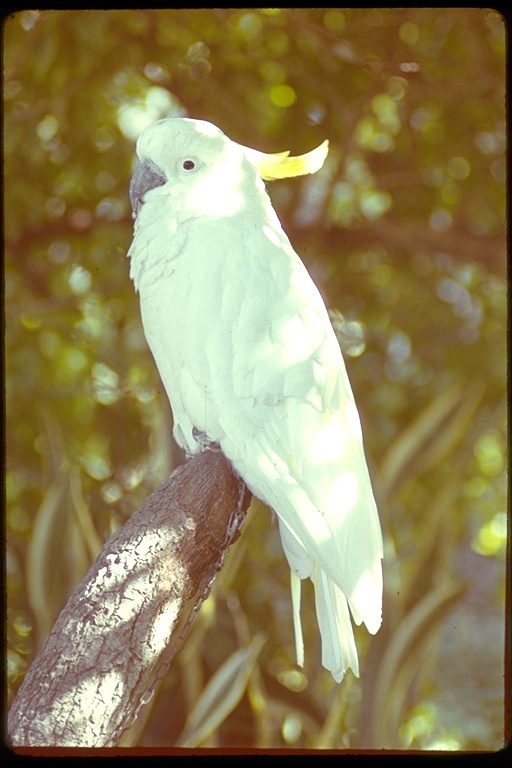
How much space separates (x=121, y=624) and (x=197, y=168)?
94 centimetres

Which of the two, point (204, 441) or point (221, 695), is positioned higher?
point (204, 441)

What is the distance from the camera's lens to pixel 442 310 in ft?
6.20

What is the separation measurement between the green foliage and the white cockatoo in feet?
0.29

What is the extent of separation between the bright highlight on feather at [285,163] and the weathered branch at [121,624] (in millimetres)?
689

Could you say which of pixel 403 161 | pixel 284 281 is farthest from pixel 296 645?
pixel 403 161

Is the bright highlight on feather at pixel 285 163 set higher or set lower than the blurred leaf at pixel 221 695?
higher

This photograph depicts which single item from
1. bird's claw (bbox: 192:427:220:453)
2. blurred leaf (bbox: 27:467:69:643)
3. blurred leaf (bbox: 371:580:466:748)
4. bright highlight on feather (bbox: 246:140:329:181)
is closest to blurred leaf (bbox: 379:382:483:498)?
blurred leaf (bbox: 371:580:466:748)

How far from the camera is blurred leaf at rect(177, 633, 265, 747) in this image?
174 centimetres

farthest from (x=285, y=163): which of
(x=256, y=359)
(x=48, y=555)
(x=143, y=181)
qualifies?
(x=48, y=555)

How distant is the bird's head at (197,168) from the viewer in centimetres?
168

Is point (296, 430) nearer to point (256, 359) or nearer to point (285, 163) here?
point (256, 359)

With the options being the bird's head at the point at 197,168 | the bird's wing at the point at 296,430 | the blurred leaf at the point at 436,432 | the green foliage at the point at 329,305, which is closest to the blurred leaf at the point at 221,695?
the green foliage at the point at 329,305

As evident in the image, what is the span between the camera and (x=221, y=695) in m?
1.76

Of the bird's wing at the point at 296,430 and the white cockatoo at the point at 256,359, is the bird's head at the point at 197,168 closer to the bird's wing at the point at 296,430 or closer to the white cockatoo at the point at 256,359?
the white cockatoo at the point at 256,359
